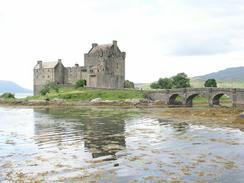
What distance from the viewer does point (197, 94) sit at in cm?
9731

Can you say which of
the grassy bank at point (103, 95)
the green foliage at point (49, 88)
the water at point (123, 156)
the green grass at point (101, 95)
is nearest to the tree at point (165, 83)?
the grassy bank at point (103, 95)

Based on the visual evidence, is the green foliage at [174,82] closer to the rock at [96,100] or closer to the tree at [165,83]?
the tree at [165,83]

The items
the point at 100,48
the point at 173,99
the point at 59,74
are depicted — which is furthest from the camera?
the point at 59,74

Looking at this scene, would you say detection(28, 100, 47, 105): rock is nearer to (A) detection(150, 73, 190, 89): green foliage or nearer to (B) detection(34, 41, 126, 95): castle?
(B) detection(34, 41, 126, 95): castle

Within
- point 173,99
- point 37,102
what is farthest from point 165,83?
point 37,102

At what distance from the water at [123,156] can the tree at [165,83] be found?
9272 cm

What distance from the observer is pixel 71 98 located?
104m

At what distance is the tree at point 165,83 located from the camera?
429 feet

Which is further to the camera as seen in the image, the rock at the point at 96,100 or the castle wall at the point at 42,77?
the castle wall at the point at 42,77

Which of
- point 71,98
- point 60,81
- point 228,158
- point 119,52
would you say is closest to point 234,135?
point 228,158

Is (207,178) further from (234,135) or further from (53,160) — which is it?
(234,135)

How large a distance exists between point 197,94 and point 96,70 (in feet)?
120

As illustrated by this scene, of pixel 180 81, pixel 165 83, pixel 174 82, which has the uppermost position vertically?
pixel 180 81

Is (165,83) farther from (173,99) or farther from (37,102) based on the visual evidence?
(37,102)
